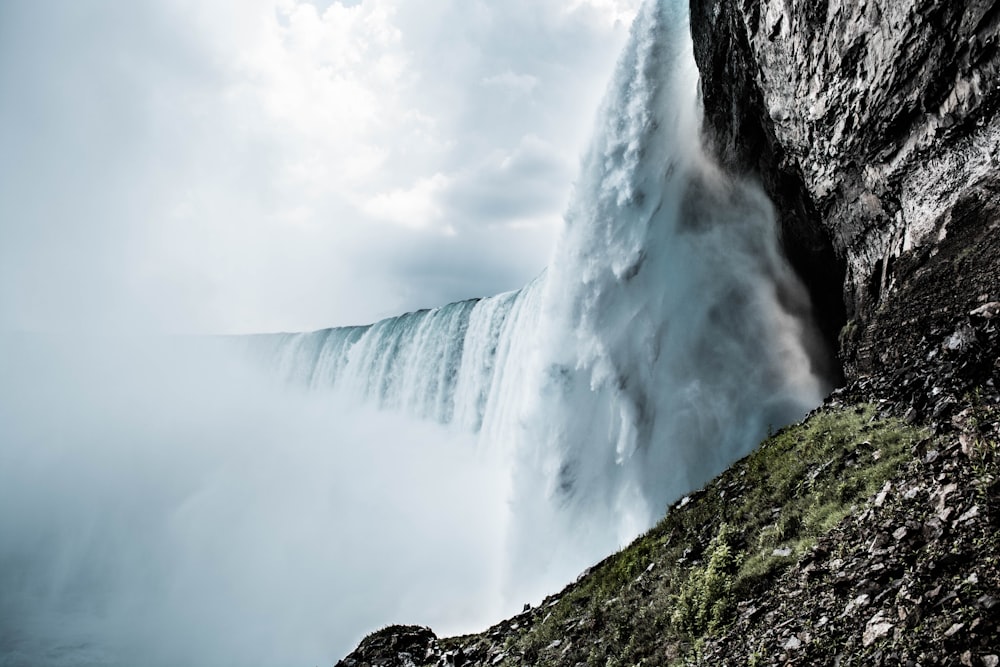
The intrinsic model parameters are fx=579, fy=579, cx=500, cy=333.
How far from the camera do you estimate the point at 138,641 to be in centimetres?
2539

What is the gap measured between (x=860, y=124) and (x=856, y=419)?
8325 mm

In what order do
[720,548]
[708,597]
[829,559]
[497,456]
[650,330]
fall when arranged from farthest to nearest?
1. [497,456]
2. [650,330]
3. [720,548]
4. [708,597]
5. [829,559]

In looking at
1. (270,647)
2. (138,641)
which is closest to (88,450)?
(138,641)

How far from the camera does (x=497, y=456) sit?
1100 inches

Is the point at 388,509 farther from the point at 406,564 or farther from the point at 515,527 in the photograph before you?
the point at 515,527

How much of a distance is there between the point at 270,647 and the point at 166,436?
41.2 metres

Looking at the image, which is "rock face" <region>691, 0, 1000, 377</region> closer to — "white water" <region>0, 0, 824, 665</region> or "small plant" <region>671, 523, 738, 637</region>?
"white water" <region>0, 0, 824, 665</region>

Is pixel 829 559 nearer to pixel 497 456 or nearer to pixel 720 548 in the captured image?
pixel 720 548

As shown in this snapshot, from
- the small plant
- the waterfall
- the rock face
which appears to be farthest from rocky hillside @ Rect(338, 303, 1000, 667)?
the waterfall

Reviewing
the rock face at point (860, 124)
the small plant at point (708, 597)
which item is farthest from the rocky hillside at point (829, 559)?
the rock face at point (860, 124)

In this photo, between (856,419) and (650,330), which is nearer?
(856,419)

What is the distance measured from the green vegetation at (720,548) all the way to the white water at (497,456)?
10451 mm

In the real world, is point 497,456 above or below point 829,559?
above

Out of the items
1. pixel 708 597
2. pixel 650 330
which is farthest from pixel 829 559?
pixel 650 330
